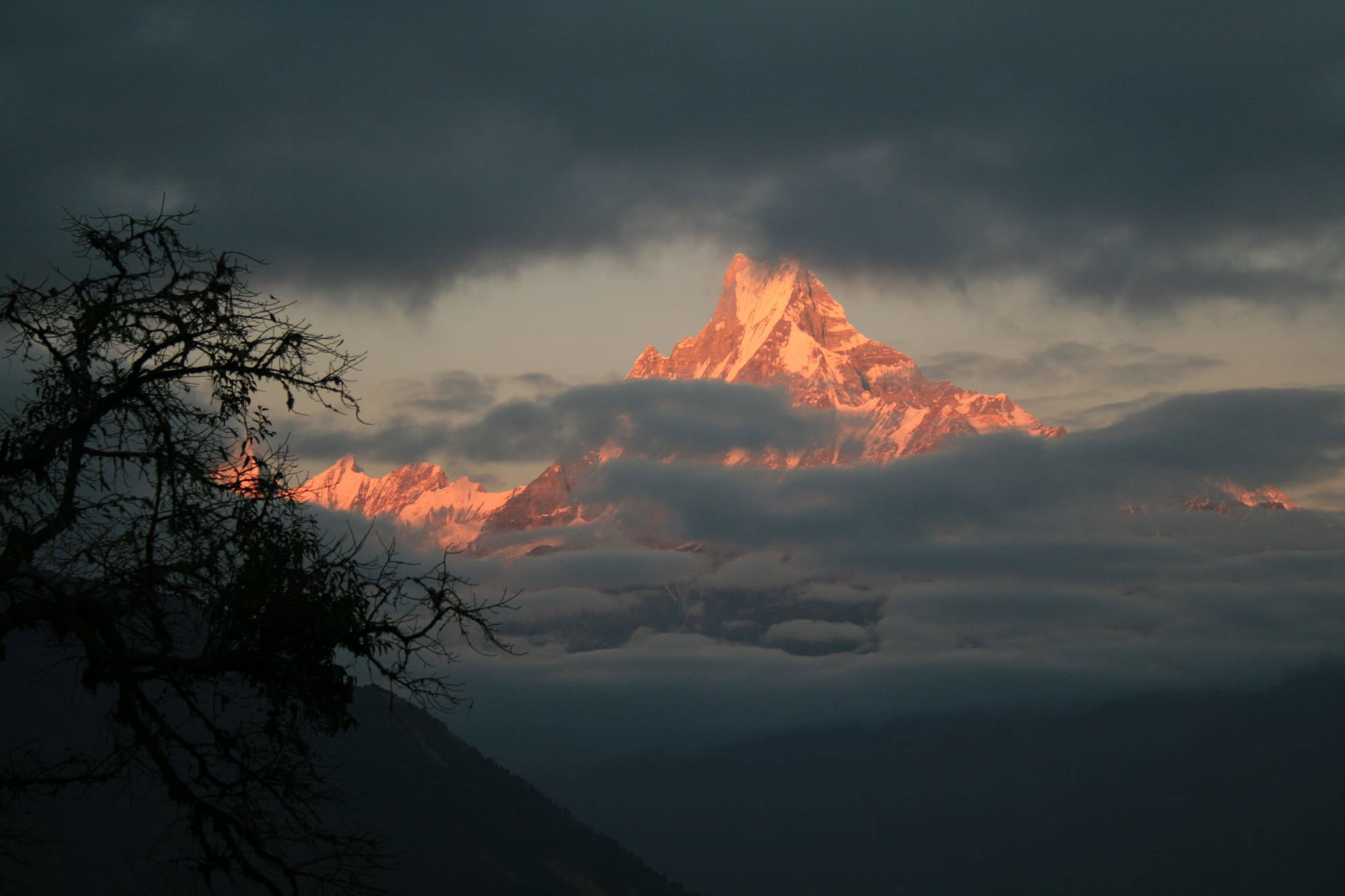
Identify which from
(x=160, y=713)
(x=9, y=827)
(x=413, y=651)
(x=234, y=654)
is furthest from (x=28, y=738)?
(x=413, y=651)

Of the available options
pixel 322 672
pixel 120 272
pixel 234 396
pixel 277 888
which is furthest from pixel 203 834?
pixel 120 272

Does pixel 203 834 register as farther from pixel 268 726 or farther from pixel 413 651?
pixel 413 651

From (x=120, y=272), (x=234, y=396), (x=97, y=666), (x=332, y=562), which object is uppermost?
(x=120, y=272)

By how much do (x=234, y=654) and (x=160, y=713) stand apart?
3.02 feet

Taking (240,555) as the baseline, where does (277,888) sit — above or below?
below

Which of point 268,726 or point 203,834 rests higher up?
point 268,726

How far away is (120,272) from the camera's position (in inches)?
520

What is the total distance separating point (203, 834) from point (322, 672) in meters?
1.64

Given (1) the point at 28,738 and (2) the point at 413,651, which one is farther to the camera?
(1) the point at 28,738

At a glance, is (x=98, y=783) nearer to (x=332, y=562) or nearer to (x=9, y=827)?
(x=9, y=827)

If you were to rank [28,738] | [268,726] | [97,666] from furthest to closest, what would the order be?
[28,738] < [268,726] < [97,666]

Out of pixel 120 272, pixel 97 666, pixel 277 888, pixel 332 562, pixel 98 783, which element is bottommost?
pixel 277 888

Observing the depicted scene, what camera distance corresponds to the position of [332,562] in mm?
12977

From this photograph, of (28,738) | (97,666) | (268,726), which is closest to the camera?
(97,666)
